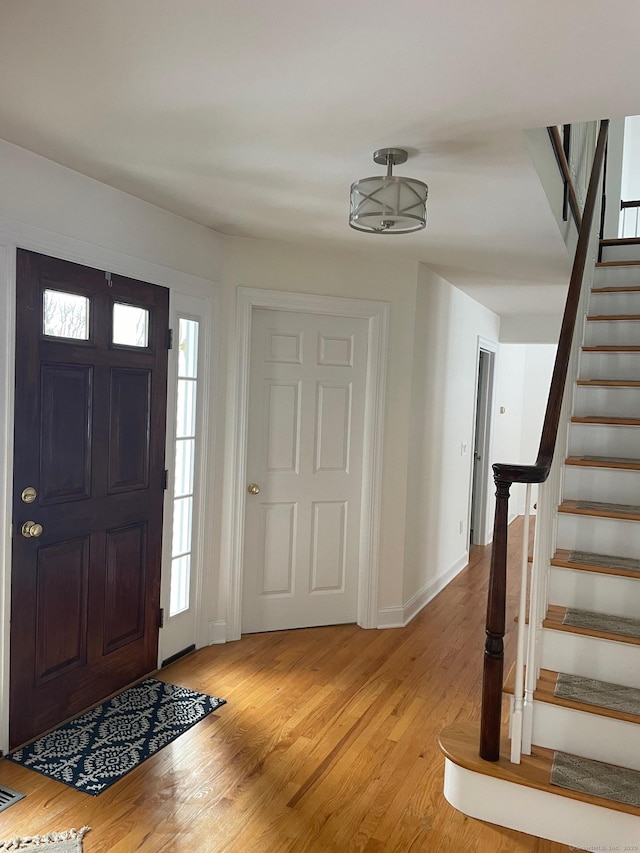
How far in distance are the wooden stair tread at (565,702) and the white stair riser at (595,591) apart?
0.34 m

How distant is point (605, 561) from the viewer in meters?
2.57

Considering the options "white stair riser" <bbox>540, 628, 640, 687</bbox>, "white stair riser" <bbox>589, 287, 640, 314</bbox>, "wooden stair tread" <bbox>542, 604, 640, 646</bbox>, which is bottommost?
"white stair riser" <bbox>540, 628, 640, 687</bbox>

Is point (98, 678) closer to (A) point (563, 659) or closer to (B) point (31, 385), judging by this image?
(B) point (31, 385)

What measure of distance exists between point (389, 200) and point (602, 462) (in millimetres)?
1441

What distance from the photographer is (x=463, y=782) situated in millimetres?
2193

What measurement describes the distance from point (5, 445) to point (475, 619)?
10.6 ft

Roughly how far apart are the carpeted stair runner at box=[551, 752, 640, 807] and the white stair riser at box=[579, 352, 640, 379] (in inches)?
75.2

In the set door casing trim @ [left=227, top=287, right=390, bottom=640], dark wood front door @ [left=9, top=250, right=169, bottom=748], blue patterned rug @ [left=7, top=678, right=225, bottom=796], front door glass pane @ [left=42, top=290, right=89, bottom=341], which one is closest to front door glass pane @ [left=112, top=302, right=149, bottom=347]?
dark wood front door @ [left=9, top=250, right=169, bottom=748]

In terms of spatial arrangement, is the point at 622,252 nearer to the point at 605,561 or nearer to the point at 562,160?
the point at 562,160

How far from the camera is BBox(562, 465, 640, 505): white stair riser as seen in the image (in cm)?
283

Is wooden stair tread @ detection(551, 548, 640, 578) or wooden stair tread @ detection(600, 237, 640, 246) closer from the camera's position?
wooden stair tread @ detection(551, 548, 640, 578)

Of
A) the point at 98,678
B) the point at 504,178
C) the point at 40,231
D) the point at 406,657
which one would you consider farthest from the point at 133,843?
the point at 504,178

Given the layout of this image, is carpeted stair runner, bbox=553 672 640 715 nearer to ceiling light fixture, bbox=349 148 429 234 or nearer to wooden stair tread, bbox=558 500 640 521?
wooden stair tread, bbox=558 500 640 521

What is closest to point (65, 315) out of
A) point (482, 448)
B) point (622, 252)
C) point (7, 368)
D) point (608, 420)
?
point (7, 368)
